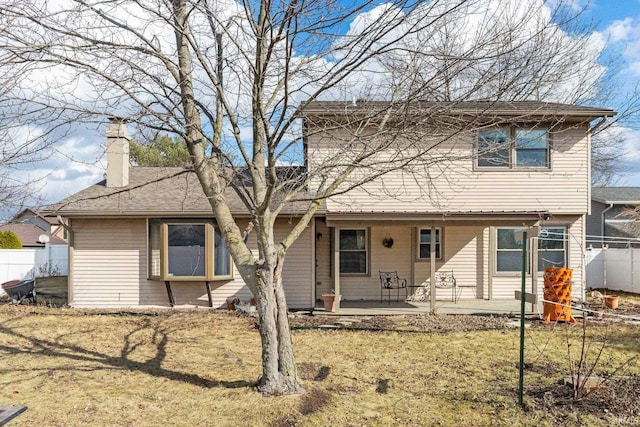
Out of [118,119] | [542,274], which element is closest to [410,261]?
[542,274]

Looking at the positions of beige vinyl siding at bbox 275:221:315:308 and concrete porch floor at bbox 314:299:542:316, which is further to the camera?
beige vinyl siding at bbox 275:221:315:308

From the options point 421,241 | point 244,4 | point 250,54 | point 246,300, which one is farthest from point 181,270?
point 244,4

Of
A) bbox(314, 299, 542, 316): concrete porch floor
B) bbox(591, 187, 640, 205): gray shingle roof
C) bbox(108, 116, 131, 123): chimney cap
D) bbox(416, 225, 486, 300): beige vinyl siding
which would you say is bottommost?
bbox(314, 299, 542, 316): concrete porch floor

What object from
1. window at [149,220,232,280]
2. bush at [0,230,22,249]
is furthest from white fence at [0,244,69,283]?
bush at [0,230,22,249]

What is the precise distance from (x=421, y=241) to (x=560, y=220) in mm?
3582

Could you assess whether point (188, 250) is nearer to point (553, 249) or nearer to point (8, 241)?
point (553, 249)

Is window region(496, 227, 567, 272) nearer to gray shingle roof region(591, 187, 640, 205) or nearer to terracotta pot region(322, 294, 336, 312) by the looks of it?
terracotta pot region(322, 294, 336, 312)

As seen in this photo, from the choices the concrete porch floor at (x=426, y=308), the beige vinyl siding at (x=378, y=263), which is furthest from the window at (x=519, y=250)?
the beige vinyl siding at (x=378, y=263)

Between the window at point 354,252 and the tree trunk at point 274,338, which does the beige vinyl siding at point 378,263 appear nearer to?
the window at point 354,252

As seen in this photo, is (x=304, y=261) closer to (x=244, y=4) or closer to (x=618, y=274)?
(x=244, y=4)

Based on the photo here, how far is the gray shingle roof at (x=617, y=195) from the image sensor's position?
76.9 feet

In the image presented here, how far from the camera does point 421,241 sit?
1245 centimetres

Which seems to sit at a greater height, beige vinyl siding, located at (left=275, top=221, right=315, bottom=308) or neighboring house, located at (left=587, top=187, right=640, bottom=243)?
neighboring house, located at (left=587, top=187, right=640, bottom=243)

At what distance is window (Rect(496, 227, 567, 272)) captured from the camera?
40.3 feet
